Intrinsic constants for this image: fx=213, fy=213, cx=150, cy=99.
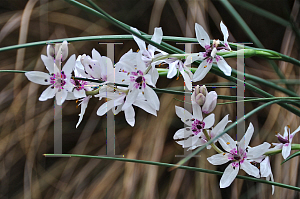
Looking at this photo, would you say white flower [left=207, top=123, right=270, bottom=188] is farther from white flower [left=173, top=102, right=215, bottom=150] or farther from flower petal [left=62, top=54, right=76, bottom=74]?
flower petal [left=62, top=54, right=76, bottom=74]

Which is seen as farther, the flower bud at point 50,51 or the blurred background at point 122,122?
the blurred background at point 122,122

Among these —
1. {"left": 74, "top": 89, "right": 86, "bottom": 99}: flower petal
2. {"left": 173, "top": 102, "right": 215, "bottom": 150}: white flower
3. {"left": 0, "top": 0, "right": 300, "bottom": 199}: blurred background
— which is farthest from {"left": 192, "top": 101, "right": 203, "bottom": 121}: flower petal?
{"left": 0, "top": 0, "right": 300, "bottom": 199}: blurred background

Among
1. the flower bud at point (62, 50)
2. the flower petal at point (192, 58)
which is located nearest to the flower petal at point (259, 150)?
the flower petal at point (192, 58)

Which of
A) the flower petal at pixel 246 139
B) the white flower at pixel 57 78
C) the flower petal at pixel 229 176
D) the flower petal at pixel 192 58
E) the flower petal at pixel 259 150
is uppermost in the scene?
the flower petal at pixel 192 58

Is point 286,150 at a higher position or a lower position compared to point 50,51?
lower

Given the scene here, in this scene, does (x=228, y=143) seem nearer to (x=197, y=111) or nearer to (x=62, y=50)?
(x=197, y=111)

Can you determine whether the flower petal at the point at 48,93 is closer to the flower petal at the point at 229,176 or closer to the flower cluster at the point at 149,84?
the flower cluster at the point at 149,84

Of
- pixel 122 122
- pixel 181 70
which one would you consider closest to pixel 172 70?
pixel 181 70
